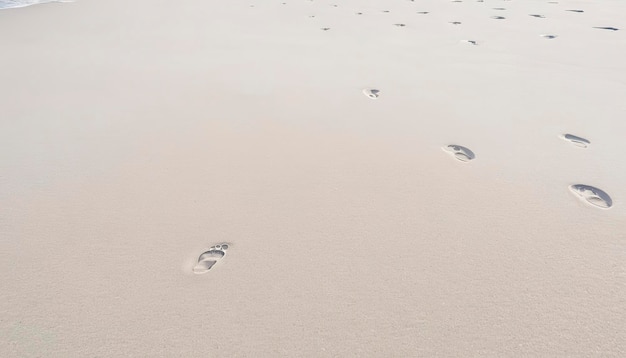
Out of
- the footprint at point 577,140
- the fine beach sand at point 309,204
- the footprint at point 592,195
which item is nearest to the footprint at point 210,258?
the fine beach sand at point 309,204

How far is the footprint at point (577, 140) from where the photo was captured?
6.25ft

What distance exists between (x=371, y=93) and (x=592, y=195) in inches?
50.9

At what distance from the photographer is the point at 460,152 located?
74.2 inches

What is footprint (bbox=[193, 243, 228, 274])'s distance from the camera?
1271mm

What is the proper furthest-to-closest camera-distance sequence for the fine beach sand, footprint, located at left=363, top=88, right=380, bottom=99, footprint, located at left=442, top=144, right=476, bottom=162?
1. footprint, located at left=363, top=88, right=380, bottom=99
2. footprint, located at left=442, top=144, right=476, bottom=162
3. the fine beach sand

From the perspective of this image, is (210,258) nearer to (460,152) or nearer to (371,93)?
(460,152)

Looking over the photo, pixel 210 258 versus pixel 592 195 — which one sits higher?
pixel 592 195

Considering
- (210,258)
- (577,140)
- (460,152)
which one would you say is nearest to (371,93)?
(460,152)

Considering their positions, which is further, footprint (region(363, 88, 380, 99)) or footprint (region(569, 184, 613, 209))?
footprint (region(363, 88, 380, 99))

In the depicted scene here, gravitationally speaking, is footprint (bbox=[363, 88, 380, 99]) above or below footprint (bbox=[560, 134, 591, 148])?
above

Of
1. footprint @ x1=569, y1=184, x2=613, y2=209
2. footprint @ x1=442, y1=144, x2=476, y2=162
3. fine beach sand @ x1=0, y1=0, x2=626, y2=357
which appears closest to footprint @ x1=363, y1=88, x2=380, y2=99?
fine beach sand @ x1=0, y1=0, x2=626, y2=357

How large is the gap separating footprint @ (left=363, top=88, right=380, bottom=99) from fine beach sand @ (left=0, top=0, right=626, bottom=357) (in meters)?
0.03

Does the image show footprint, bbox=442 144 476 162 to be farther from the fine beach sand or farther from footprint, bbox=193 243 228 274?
footprint, bbox=193 243 228 274

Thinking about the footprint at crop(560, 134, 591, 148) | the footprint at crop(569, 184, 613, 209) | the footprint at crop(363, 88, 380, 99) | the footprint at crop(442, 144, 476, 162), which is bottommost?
the footprint at crop(569, 184, 613, 209)
